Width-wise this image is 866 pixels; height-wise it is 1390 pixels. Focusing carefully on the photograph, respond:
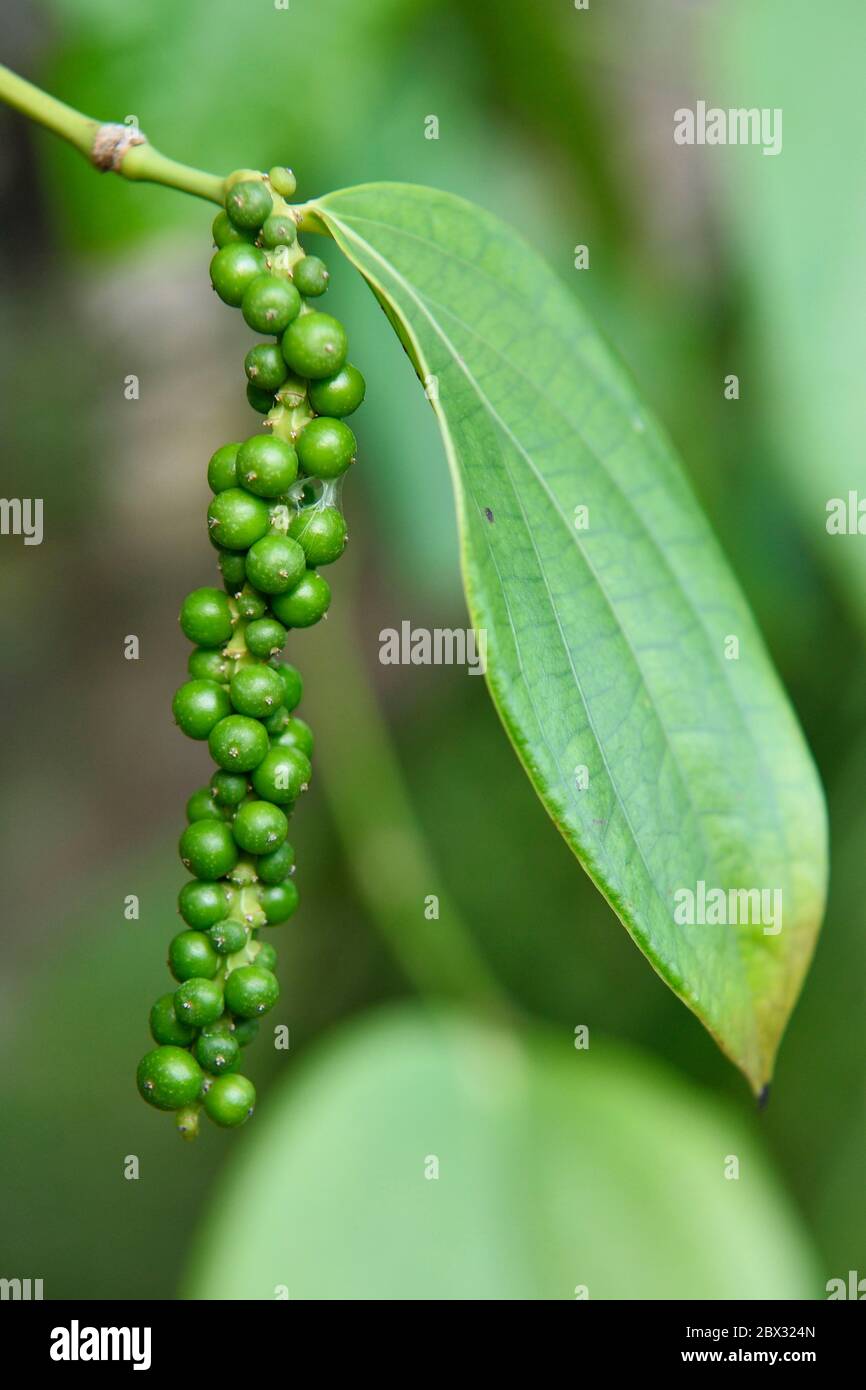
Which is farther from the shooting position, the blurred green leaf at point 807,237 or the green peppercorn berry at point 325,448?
the blurred green leaf at point 807,237

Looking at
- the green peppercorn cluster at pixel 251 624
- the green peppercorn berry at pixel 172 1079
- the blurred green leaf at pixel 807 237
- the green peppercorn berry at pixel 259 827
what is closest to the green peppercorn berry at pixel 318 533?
the green peppercorn cluster at pixel 251 624

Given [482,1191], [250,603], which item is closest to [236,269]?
[250,603]

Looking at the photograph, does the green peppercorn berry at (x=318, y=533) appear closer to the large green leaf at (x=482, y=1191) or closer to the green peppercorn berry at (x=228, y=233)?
the green peppercorn berry at (x=228, y=233)

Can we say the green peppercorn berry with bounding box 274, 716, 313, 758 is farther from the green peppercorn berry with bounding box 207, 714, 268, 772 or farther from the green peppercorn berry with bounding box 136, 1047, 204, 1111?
the green peppercorn berry with bounding box 136, 1047, 204, 1111

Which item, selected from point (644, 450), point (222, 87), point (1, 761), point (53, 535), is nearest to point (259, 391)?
point (644, 450)

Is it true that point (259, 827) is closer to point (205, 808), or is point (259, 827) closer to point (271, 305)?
point (205, 808)
